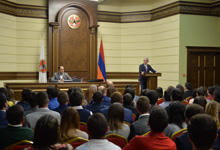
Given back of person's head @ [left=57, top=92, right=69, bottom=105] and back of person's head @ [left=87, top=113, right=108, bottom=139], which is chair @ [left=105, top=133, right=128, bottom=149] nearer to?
back of person's head @ [left=87, top=113, right=108, bottom=139]

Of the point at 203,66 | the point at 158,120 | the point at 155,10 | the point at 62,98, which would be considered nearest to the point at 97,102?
the point at 62,98

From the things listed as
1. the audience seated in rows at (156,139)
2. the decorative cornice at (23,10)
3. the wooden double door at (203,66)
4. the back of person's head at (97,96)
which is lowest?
the audience seated in rows at (156,139)

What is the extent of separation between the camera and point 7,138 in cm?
219

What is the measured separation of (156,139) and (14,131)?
121cm

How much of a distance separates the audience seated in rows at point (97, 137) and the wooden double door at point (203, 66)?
310 inches

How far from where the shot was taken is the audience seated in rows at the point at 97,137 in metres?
1.88

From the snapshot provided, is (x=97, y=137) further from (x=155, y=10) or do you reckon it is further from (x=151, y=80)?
(x=155, y=10)

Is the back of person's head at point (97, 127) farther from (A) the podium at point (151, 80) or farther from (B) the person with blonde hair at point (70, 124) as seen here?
(A) the podium at point (151, 80)

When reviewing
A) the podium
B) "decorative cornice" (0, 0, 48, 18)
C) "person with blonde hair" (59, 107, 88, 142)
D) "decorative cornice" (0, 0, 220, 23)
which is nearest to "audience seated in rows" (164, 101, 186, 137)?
"person with blonde hair" (59, 107, 88, 142)

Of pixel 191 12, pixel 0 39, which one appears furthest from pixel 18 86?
pixel 191 12

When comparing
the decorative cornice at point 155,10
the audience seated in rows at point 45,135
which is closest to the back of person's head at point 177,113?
the audience seated in rows at point 45,135

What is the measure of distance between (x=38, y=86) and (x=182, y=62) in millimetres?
5047

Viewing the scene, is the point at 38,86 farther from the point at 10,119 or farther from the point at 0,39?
the point at 10,119

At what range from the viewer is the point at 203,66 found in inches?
377
